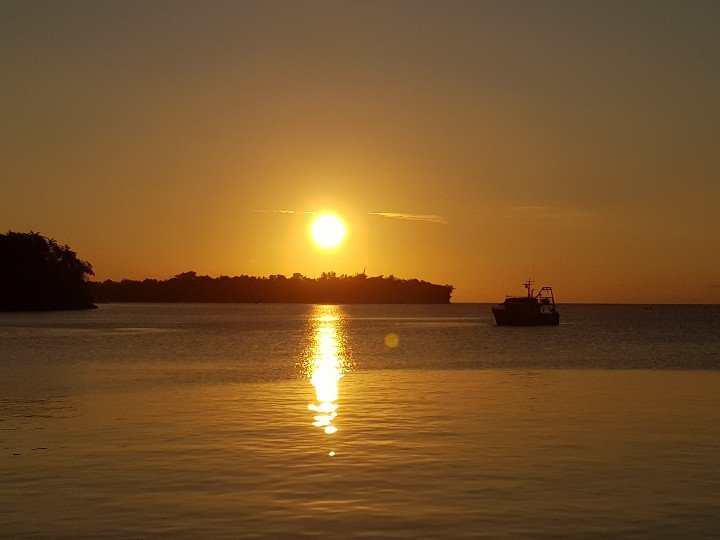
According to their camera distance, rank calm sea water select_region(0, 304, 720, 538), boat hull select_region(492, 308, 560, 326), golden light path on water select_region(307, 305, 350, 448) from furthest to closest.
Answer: boat hull select_region(492, 308, 560, 326) → golden light path on water select_region(307, 305, 350, 448) → calm sea water select_region(0, 304, 720, 538)

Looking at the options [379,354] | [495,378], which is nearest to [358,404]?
[495,378]

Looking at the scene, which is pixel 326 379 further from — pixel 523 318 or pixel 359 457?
pixel 523 318

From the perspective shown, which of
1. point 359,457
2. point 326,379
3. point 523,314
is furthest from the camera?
point 523,314

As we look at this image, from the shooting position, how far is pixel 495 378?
52.1m

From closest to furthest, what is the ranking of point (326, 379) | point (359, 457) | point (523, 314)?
point (359, 457) < point (326, 379) < point (523, 314)

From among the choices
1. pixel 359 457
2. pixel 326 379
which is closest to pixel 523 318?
pixel 326 379

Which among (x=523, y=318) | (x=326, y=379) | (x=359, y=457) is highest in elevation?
(x=523, y=318)

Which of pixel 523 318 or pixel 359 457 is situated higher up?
pixel 523 318

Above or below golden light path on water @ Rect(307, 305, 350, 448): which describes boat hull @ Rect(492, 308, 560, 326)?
above

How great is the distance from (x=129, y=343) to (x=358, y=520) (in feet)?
287

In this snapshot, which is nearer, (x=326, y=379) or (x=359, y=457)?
(x=359, y=457)

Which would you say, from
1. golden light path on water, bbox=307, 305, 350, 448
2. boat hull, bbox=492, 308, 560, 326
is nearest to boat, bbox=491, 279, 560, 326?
boat hull, bbox=492, 308, 560, 326

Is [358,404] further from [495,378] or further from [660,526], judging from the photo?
[660,526]

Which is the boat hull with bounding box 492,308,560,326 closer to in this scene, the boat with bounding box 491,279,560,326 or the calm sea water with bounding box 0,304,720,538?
the boat with bounding box 491,279,560,326
